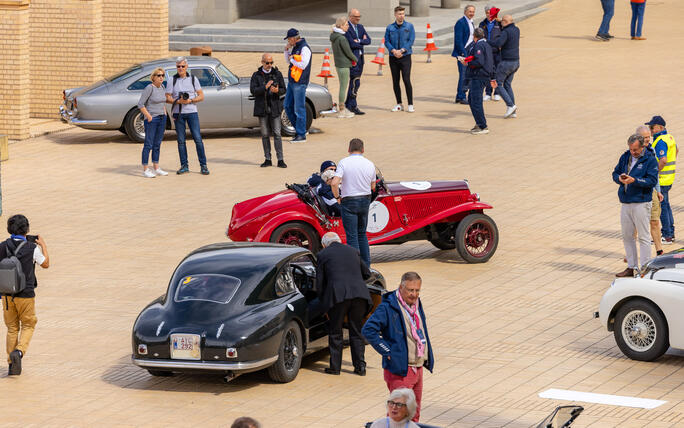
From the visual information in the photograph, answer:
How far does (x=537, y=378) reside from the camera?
488 inches

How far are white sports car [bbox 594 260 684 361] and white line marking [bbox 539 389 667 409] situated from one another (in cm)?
114

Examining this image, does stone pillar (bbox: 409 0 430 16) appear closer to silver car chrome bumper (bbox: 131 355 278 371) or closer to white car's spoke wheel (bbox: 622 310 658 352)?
white car's spoke wheel (bbox: 622 310 658 352)

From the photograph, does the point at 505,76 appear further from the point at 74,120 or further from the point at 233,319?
the point at 233,319

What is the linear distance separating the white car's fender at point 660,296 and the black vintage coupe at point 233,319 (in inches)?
115

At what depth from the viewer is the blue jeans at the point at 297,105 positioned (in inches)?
944

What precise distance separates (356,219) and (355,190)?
0.38 metres

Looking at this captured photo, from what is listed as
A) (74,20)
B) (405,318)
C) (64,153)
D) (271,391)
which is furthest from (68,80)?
(405,318)

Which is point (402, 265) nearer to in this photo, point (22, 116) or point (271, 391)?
point (271, 391)

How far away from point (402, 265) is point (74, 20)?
13.5 m

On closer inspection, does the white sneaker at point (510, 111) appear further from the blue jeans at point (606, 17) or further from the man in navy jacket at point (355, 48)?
the blue jeans at point (606, 17)

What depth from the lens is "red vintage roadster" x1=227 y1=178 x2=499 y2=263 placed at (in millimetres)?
16109

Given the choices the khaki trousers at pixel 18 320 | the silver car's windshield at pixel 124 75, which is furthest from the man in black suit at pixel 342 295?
the silver car's windshield at pixel 124 75

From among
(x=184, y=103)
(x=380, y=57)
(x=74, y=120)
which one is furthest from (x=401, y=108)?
(x=74, y=120)

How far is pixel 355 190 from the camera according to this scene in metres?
15.6
